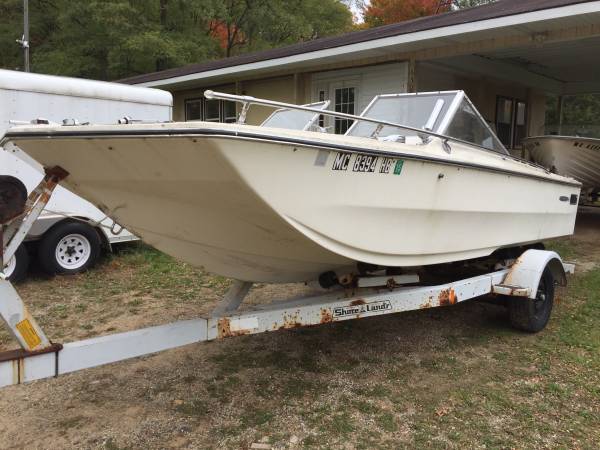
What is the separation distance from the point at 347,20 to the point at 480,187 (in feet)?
100

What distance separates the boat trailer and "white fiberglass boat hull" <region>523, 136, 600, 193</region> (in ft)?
23.4

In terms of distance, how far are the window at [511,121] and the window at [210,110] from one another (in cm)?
695

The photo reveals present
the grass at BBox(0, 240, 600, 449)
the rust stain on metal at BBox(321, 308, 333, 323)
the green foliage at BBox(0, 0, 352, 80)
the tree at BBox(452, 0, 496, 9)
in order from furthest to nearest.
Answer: the tree at BBox(452, 0, 496, 9), the green foliage at BBox(0, 0, 352, 80), the rust stain on metal at BBox(321, 308, 333, 323), the grass at BBox(0, 240, 600, 449)

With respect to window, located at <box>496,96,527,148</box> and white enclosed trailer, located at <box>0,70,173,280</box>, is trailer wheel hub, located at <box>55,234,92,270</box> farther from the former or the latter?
window, located at <box>496,96,527,148</box>

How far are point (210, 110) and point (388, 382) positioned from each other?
1238cm

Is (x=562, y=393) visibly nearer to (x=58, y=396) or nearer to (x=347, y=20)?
(x=58, y=396)

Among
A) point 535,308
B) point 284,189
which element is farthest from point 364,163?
point 535,308

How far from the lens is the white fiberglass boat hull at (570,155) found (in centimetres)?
1080

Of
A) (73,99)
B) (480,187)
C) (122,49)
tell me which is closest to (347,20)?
(122,49)

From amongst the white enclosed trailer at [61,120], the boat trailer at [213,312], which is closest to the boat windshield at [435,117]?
the boat trailer at [213,312]

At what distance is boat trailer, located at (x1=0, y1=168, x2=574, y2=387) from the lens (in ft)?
8.82

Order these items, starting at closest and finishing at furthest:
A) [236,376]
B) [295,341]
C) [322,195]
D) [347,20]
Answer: [322,195]
[236,376]
[295,341]
[347,20]

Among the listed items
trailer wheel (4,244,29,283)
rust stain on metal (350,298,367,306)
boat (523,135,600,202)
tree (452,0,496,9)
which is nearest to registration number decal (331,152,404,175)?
rust stain on metal (350,298,367,306)

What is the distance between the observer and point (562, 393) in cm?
365
